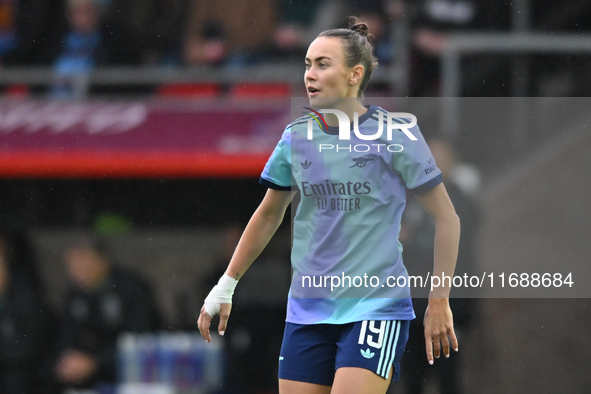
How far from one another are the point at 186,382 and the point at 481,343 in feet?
6.88

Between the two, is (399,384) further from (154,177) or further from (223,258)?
(154,177)

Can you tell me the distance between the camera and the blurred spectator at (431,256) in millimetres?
4113

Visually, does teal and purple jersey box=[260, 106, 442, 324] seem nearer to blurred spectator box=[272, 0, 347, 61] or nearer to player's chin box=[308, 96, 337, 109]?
player's chin box=[308, 96, 337, 109]

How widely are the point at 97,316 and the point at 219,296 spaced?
321cm

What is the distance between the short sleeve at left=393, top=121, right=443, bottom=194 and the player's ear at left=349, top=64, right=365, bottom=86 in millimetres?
274

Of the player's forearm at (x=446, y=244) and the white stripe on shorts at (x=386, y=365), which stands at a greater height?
the player's forearm at (x=446, y=244)

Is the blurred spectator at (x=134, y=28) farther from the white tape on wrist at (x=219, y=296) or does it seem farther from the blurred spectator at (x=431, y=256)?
the white tape on wrist at (x=219, y=296)

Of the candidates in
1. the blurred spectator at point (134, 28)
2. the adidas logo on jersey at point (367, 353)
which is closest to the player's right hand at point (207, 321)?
the adidas logo on jersey at point (367, 353)

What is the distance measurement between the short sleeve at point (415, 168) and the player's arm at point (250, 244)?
1.51 ft

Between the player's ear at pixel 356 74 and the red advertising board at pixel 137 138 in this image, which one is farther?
the red advertising board at pixel 137 138

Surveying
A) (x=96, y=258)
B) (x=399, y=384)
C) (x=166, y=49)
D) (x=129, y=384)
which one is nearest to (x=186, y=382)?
(x=129, y=384)

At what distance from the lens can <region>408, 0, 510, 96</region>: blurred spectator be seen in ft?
18.9

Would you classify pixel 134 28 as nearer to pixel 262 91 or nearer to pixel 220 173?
pixel 262 91

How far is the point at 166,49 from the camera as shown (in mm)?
7324
